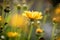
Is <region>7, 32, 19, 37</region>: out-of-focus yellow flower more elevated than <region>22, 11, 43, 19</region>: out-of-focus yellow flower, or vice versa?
<region>22, 11, 43, 19</region>: out-of-focus yellow flower

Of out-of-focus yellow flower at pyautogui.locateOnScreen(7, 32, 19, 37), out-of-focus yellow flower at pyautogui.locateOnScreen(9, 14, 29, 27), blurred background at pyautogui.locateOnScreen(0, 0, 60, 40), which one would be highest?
blurred background at pyautogui.locateOnScreen(0, 0, 60, 40)

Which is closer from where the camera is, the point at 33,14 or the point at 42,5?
the point at 33,14

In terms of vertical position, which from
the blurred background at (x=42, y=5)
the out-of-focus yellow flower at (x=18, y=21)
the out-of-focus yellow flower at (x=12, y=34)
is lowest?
the out-of-focus yellow flower at (x=12, y=34)

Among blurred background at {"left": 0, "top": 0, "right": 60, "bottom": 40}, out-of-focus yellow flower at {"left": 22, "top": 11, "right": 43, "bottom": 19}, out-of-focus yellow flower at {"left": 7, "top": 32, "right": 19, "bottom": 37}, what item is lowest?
out-of-focus yellow flower at {"left": 7, "top": 32, "right": 19, "bottom": 37}

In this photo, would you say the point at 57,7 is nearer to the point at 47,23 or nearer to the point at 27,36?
the point at 47,23

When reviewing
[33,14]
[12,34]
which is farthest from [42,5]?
[12,34]

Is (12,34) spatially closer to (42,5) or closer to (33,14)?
(33,14)

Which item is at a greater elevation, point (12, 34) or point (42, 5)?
point (42, 5)

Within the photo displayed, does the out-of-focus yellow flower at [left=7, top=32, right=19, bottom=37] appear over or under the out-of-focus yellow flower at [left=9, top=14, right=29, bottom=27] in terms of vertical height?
under
